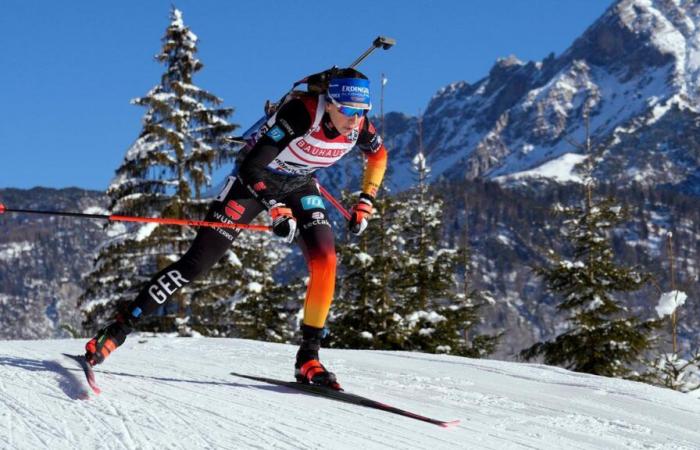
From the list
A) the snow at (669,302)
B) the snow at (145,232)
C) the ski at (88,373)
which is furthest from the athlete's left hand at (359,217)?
the snow at (145,232)

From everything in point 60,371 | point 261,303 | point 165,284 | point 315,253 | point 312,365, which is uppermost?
point 261,303

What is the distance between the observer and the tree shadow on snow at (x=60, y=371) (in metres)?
4.11

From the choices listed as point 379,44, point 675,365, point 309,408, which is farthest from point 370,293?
point 309,408

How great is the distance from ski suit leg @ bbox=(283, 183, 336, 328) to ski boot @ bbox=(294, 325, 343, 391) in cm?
7

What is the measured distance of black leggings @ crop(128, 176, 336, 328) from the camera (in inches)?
198

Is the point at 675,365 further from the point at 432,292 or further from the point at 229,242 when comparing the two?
the point at 432,292

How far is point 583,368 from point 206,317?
10.0m

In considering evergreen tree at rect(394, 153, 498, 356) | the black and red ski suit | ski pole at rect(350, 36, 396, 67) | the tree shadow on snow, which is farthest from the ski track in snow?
evergreen tree at rect(394, 153, 498, 356)

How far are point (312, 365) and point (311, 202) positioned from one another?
1107 mm

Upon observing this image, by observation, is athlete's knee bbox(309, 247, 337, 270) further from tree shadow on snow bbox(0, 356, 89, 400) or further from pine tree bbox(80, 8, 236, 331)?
pine tree bbox(80, 8, 236, 331)

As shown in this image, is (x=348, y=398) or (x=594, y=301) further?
(x=594, y=301)

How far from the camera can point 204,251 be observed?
17.0 ft

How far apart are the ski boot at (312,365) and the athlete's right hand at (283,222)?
73 centimetres

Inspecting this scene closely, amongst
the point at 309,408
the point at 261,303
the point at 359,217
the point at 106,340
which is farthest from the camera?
the point at 261,303
